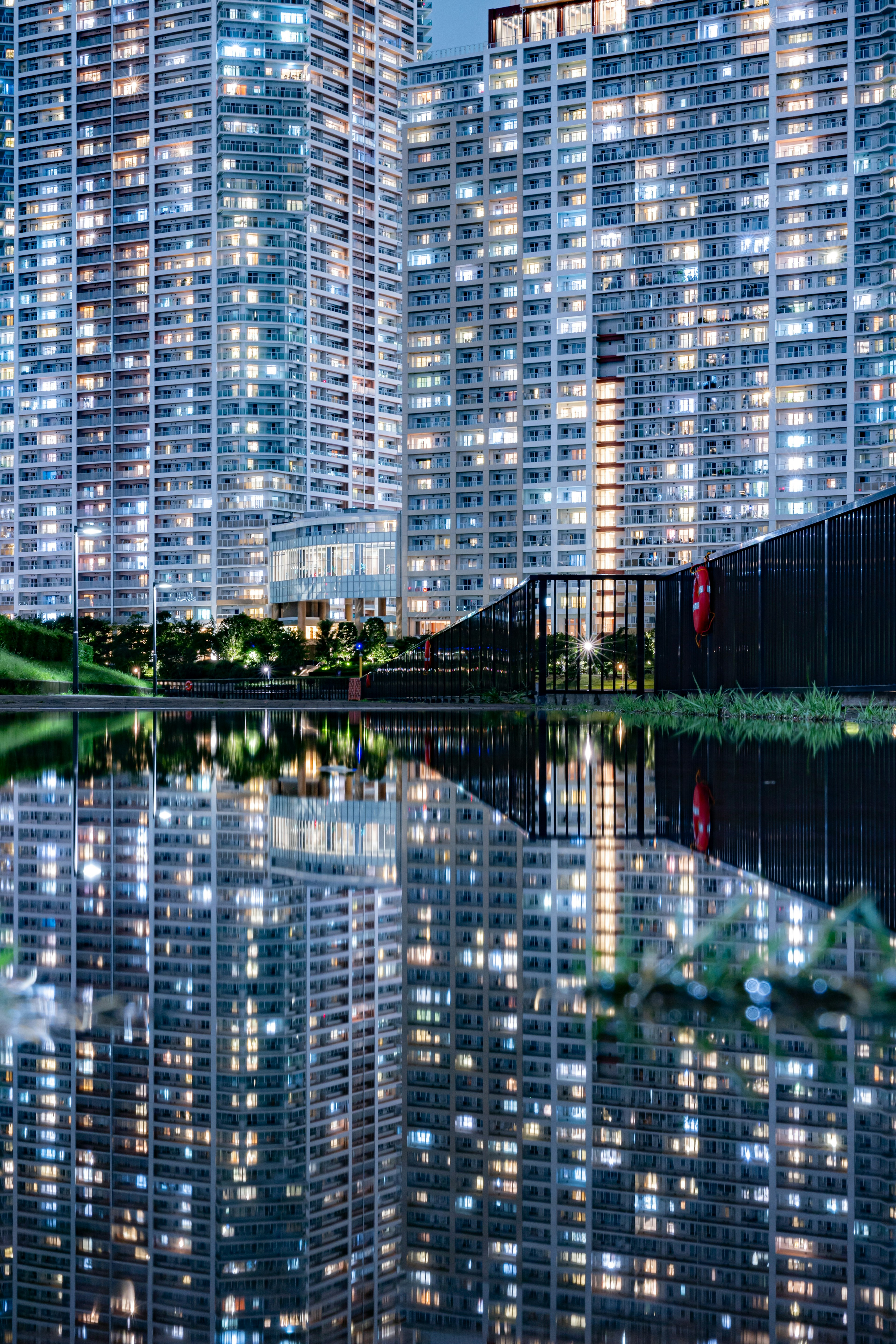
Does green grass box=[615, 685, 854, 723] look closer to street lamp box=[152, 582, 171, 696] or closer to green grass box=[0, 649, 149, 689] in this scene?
green grass box=[0, 649, 149, 689]

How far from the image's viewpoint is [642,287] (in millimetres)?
98812

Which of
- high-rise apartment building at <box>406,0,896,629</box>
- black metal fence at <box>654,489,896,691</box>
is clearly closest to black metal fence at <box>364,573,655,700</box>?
black metal fence at <box>654,489,896,691</box>

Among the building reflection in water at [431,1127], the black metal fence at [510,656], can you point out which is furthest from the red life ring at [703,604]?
the building reflection in water at [431,1127]

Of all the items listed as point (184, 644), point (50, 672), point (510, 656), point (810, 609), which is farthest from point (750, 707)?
point (184, 644)

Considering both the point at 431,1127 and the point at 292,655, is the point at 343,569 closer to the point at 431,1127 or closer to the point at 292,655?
the point at 292,655

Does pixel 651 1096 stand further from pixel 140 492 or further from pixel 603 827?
pixel 140 492

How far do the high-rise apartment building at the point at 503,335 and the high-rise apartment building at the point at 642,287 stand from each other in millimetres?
206

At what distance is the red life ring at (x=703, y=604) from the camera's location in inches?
973

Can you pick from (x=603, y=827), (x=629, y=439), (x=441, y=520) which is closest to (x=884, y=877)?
(x=603, y=827)

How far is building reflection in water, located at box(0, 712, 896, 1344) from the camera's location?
4.97ft

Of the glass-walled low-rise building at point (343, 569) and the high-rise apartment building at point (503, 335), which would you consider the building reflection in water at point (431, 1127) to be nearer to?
the high-rise apartment building at point (503, 335)

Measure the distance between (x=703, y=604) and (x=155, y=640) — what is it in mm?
44334

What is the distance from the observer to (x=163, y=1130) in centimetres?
192

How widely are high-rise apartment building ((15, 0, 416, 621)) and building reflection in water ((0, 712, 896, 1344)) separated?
11955 cm
